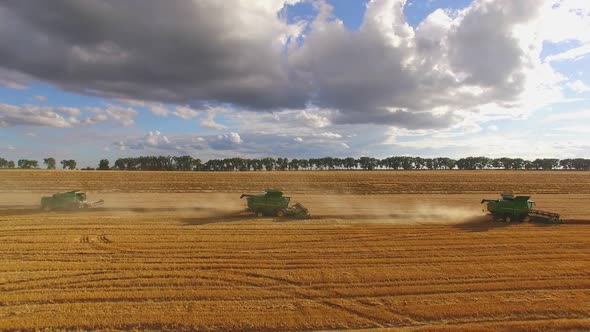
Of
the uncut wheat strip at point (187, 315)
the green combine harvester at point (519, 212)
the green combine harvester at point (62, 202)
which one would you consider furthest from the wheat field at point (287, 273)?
the green combine harvester at point (62, 202)

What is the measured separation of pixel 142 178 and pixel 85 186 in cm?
842

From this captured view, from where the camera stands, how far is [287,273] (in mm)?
12367

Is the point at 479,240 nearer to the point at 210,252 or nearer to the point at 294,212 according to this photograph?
the point at 294,212

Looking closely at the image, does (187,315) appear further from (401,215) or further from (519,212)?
(519,212)

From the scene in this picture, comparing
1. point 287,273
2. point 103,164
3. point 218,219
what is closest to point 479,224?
point 287,273

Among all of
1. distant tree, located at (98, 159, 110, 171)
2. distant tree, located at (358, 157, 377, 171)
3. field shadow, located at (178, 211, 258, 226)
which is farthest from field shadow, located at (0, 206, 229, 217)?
distant tree, located at (358, 157, 377, 171)

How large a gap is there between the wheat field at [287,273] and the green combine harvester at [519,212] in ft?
3.07

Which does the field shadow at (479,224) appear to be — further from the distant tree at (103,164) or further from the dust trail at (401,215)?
the distant tree at (103,164)

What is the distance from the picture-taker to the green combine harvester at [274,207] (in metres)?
23.6

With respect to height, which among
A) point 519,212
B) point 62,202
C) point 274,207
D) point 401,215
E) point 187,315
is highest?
point 62,202

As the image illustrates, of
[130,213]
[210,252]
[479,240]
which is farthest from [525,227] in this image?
[130,213]

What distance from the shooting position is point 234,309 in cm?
968

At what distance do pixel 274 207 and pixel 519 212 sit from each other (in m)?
15.7

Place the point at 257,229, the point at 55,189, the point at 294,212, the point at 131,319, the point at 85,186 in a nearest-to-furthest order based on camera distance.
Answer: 1. the point at 131,319
2. the point at 257,229
3. the point at 294,212
4. the point at 55,189
5. the point at 85,186
